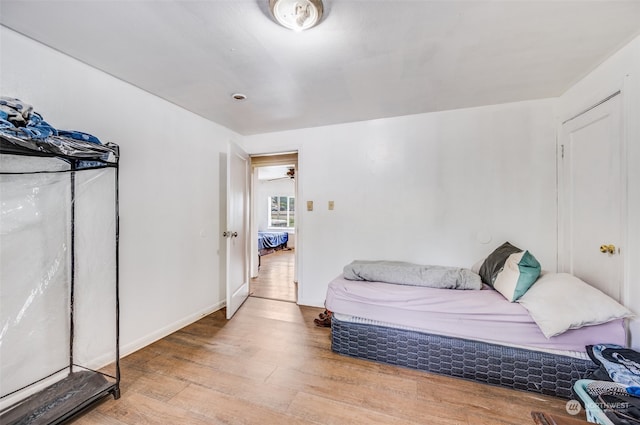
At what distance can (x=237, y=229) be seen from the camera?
326 centimetres

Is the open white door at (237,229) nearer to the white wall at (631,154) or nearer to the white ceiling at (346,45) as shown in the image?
the white ceiling at (346,45)

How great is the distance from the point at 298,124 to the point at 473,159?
210cm

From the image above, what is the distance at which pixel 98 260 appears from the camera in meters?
1.95

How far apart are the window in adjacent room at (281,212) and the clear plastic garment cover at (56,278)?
7.16 m

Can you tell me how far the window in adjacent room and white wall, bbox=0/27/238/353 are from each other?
5.89 metres

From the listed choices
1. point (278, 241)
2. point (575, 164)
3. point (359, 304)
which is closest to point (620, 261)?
point (575, 164)

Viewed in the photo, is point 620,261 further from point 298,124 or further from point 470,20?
point 298,124

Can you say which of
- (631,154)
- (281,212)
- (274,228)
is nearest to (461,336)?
(631,154)

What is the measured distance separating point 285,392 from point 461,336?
1366 mm

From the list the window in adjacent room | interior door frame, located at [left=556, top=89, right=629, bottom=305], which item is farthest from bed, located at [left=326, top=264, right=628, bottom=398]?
the window in adjacent room

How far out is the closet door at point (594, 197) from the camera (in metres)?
1.82

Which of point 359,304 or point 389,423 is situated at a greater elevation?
point 359,304

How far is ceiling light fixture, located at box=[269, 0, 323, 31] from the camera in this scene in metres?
Answer: 1.32

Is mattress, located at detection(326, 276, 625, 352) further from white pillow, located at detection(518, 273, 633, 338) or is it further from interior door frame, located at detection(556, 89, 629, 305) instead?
interior door frame, located at detection(556, 89, 629, 305)
